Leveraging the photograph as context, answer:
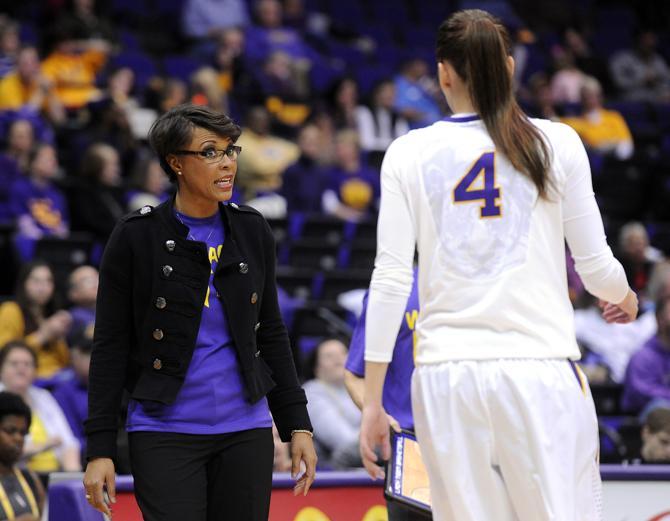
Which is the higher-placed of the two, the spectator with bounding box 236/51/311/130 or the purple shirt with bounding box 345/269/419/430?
the spectator with bounding box 236/51/311/130

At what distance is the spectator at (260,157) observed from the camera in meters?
11.4

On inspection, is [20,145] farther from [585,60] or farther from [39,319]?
[585,60]

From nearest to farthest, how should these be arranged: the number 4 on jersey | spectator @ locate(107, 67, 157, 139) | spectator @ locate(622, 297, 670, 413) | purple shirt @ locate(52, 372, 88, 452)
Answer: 1. the number 4 on jersey
2. purple shirt @ locate(52, 372, 88, 452)
3. spectator @ locate(622, 297, 670, 413)
4. spectator @ locate(107, 67, 157, 139)

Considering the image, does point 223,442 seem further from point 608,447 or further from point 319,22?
point 319,22

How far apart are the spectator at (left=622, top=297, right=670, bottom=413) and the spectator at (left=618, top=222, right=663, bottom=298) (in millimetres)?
2379

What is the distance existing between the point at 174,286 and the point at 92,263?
19.4ft

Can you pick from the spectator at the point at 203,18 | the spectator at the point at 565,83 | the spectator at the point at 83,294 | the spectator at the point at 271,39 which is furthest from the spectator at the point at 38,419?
the spectator at the point at 565,83

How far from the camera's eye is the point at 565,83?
1488 centimetres

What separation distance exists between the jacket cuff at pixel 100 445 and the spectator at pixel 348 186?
7.91 metres

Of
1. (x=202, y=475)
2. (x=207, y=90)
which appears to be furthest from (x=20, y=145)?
(x=202, y=475)

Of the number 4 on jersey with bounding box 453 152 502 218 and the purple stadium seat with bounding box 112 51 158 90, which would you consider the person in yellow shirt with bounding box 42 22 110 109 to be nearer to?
the purple stadium seat with bounding box 112 51 158 90

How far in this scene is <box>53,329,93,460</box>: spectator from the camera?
7.26 meters

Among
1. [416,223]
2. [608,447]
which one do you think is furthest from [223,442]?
[608,447]

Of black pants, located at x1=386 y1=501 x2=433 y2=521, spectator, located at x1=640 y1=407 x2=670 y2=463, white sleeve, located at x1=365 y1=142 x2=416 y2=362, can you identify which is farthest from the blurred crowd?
white sleeve, located at x1=365 y1=142 x2=416 y2=362
